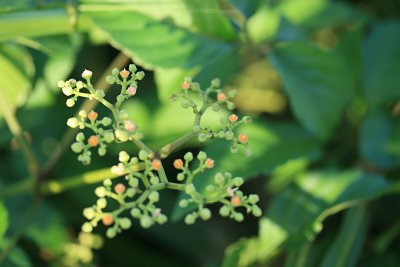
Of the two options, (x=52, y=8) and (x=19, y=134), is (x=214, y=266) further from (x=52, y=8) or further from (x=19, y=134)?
(x=52, y=8)

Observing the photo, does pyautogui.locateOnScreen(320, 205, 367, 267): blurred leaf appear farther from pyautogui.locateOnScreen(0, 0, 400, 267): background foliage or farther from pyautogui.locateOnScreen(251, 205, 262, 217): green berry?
pyautogui.locateOnScreen(251, 205, 262, 217): green berry

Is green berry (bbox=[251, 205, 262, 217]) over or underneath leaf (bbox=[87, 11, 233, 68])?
underneath

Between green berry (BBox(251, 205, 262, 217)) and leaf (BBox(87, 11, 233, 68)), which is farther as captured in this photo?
leaf (BBox(87, 11, 233, 68))

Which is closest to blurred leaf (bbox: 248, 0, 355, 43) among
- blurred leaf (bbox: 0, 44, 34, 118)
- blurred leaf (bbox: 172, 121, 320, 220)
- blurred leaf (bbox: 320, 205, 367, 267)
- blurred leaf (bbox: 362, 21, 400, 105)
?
blurred leaf (bbox: 362, 21, 400, 105)

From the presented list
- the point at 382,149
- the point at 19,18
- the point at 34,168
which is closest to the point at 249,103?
the point at 382,149

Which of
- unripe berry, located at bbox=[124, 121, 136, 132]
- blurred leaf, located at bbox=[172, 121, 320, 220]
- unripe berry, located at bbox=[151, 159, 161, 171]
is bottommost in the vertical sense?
unripe berry, located at bbox=[151, 159, 161, 171]

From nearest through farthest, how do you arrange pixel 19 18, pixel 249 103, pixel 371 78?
pixel 19 18
pixel 371 78
pixel 249 103

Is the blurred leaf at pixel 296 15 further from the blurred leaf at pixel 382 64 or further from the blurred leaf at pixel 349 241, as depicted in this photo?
the blurred leaf at pixel 349 241

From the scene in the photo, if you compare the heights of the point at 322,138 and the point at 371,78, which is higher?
the point at 371,78
